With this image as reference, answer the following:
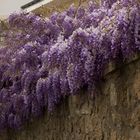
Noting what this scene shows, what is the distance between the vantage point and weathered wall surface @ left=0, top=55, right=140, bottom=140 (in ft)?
15.4

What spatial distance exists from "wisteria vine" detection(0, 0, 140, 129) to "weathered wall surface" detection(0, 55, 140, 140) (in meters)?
0.12

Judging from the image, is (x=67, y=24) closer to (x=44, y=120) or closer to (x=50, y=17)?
(x=50, y=17)

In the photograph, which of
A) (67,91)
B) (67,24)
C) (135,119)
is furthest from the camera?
(67,24)

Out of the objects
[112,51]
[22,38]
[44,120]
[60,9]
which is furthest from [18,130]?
[112,51]

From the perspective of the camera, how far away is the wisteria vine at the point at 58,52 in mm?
4824

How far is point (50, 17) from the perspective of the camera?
6387 millimetres

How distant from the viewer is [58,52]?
539 cm

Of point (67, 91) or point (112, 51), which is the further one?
point (67, 91)

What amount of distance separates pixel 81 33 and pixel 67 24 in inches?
30.6

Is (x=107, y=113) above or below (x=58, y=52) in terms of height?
below

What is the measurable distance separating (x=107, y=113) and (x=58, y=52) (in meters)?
0.86

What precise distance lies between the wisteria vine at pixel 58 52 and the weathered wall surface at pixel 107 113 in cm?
12

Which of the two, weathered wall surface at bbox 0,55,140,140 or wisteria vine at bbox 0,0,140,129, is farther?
wisteria vine at bbox 0,0,140,129

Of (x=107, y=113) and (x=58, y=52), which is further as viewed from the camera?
(x=58, y=52)
